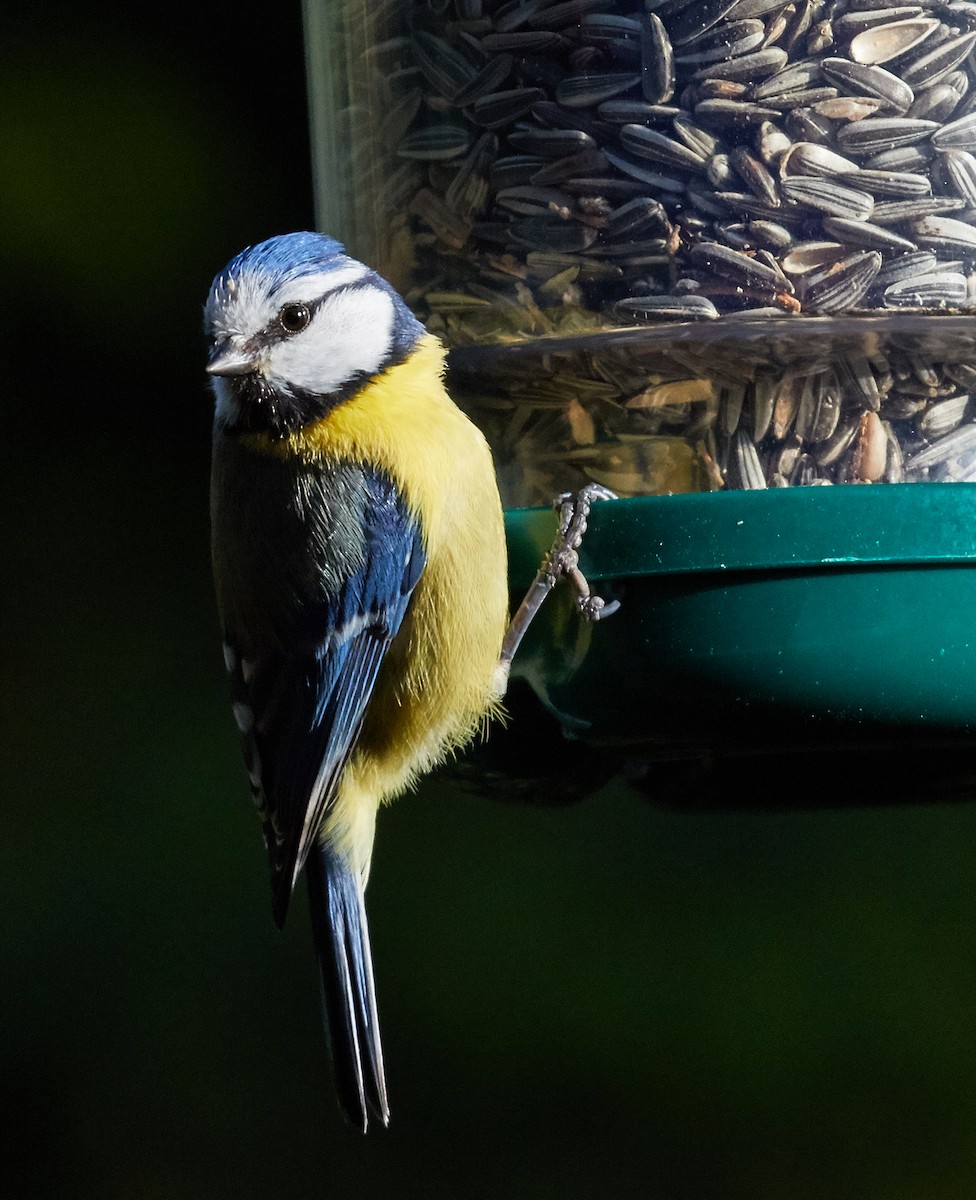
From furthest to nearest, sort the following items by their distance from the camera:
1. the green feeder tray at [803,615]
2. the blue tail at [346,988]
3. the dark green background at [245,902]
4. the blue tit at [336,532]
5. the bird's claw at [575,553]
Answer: the dark green background at [245,902], the blue tail at [346,988], the blue tit at [336,532], the bird's claw at [575,553], the green feeder tray at [803,615]

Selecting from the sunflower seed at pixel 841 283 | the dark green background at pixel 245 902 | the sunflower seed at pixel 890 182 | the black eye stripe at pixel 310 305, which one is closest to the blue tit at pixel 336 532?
the black eye stripe at pixel 310 305

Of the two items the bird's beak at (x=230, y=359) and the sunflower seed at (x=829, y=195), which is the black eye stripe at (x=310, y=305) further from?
the sunflower seed at (x=829, y=195)

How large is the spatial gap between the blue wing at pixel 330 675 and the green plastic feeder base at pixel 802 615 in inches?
14.9

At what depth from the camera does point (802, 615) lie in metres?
2.05

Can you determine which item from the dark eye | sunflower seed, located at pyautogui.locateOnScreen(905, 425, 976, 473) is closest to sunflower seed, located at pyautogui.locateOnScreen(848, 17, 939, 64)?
sunflower seed, located at pyautogui.locateOnScreen(905, 425, 976, 473)

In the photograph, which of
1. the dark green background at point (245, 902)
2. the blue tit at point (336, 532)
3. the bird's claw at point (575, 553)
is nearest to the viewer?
the bird's claw at point (575, 553)

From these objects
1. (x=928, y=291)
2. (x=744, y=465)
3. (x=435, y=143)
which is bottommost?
(x=744, y=465)

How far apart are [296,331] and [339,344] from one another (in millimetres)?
77

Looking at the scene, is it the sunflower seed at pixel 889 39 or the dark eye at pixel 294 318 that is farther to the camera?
the dark eye at pixel 294 318

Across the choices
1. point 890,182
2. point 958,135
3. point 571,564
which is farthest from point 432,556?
point 958,135

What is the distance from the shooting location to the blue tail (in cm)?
257

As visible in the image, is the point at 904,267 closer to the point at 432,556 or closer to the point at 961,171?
the point at 961,171

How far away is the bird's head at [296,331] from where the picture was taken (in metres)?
2.32

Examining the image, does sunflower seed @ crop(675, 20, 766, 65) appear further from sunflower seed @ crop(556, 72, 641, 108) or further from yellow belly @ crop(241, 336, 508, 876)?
yellow belly @ crop(241, 336, 508, 876)
